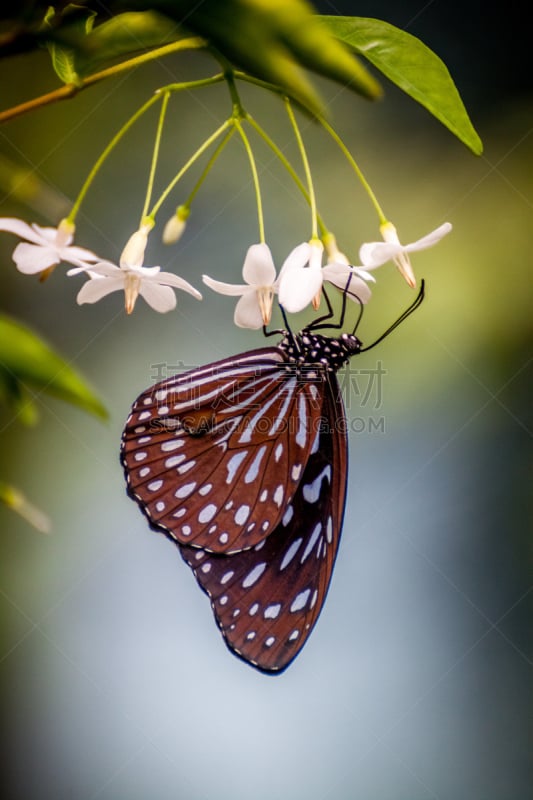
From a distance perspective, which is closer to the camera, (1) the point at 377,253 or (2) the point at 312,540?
(1) the point at 377,253

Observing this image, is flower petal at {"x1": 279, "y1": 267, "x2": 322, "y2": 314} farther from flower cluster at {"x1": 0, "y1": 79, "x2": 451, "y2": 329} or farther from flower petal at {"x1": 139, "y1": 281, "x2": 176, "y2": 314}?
flower petal at {"x1": 139, "y1": 281, "x2": 176, "y2": 314}

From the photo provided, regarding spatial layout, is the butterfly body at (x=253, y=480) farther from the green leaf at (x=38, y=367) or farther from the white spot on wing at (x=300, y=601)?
the green leaf at (x=38, y=367)

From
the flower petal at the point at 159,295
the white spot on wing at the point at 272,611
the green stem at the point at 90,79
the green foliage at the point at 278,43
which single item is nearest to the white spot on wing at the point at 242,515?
the white spot on wing at the point at 272,611

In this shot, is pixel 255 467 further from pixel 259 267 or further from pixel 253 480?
pixel 259 267

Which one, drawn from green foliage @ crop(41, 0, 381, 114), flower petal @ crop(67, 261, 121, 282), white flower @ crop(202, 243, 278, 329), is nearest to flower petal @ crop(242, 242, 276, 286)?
white flower @ crop(202, 243, 278, 329)

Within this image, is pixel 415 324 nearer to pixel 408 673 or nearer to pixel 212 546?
pixel 408 673

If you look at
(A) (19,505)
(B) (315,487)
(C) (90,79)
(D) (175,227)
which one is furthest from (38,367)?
(B) (315,487)
